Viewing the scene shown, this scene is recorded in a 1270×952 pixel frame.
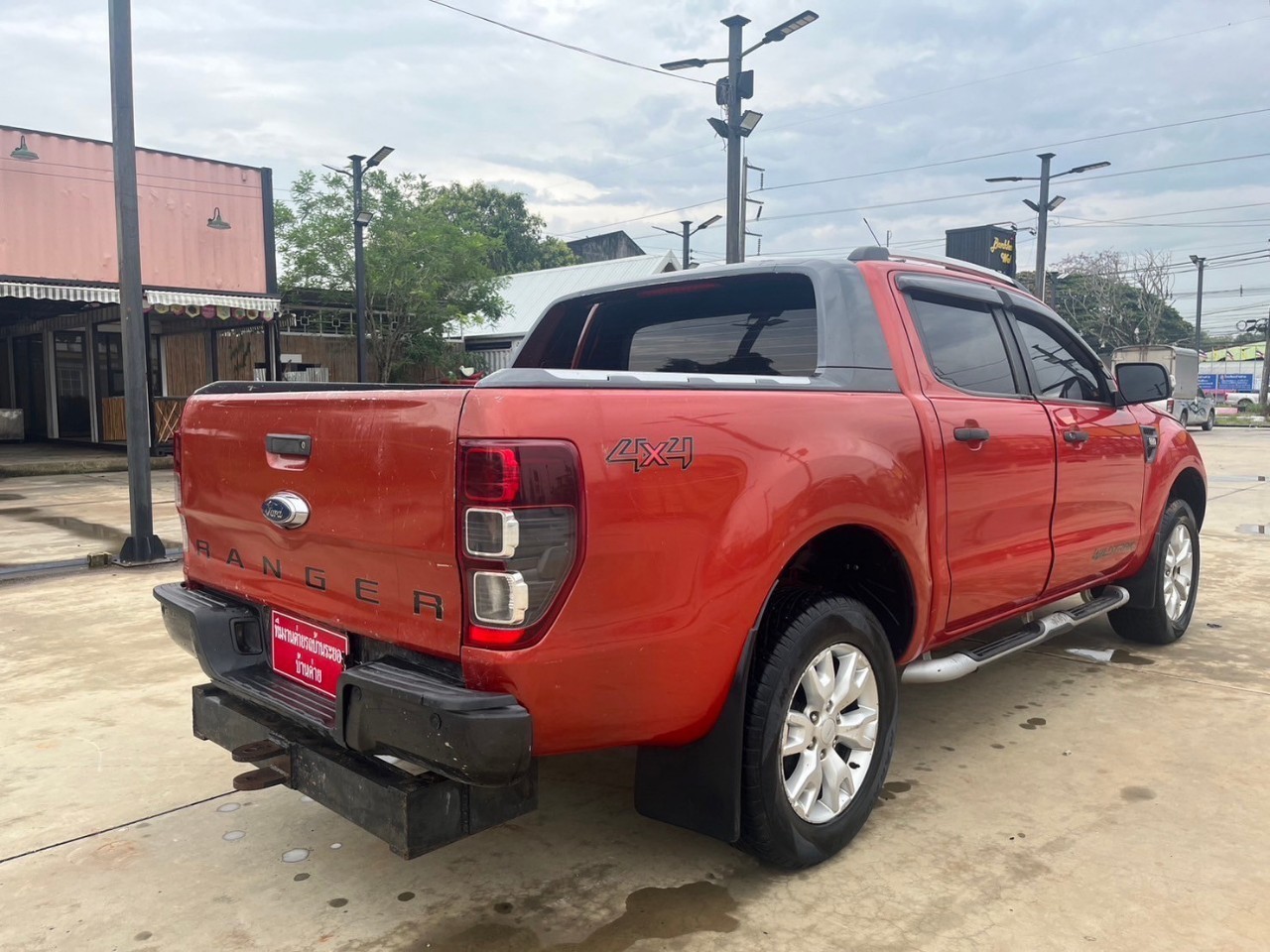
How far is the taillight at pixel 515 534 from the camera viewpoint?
6.95ft

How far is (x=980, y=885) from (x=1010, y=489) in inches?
57.4

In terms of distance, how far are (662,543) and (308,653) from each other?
3.74 feet

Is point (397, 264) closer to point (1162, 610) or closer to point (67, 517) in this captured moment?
point (67, 517)

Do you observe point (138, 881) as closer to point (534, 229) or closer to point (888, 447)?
point (888, 447)

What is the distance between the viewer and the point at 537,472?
2.13 metres

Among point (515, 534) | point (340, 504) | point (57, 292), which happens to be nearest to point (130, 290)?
point (340, 504)

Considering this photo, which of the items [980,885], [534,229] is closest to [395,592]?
[980,885]

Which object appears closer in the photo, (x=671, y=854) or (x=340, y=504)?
(x=340, y=504)

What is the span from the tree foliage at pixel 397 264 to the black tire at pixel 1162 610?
70.5ft

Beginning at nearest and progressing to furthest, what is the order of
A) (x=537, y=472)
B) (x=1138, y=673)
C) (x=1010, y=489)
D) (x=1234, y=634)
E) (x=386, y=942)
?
1. (x=537, y=472)
2. (x=386, y=942)
3. (x=1010, y=489)
4. (x=1138, y=673)
5. (x=1234, y=634)

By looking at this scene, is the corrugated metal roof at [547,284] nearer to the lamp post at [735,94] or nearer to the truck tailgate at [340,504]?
the lamp post at [735,94]

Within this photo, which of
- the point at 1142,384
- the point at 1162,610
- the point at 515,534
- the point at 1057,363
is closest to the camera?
the point at 515,534

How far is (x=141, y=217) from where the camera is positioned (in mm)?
15492

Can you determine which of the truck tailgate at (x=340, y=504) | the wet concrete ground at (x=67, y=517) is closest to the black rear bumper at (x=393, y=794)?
the truck tailgate at (x=340, y=504)
